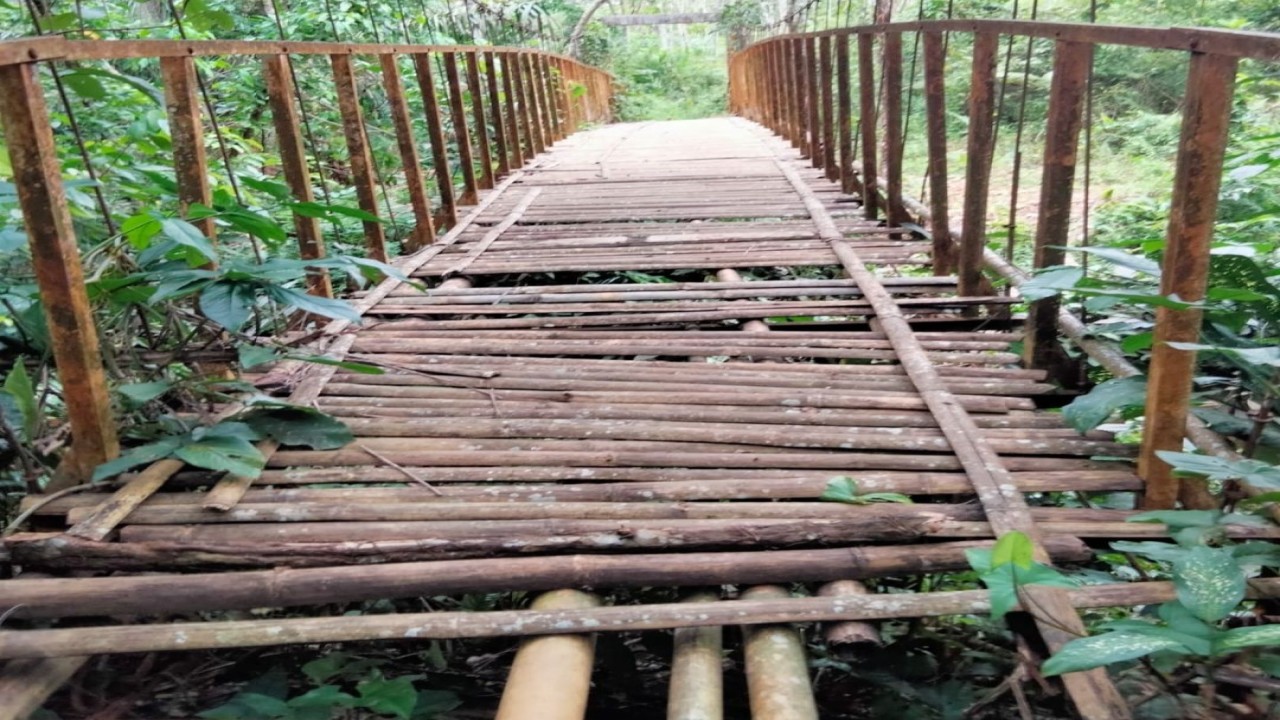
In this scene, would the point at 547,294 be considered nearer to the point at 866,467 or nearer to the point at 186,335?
the point at 186,335

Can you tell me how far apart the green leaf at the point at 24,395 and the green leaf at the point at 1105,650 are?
149 centimetres

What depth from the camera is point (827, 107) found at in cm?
470

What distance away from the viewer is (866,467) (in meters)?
→ 1.57

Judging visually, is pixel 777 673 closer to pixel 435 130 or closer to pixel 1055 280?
pixel 1055 280

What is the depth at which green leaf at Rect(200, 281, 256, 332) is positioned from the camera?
1.51 m

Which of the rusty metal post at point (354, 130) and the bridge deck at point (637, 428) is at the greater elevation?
the rusty metal post at point (354, 130)

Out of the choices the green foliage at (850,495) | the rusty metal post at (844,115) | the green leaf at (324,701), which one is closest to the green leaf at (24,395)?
the green leaf at (324,701)

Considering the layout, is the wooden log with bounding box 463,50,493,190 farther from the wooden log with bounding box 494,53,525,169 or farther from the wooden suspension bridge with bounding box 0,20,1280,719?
the wooden suspension bridge with bounding box 0,20,1280,719

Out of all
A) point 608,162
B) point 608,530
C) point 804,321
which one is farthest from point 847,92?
point 608,530

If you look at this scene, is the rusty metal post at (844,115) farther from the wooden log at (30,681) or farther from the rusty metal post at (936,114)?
the wooden log at (30,681)

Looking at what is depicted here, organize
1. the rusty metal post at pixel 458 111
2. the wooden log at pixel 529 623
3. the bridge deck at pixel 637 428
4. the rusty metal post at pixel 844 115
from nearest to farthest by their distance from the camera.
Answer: the wooden log at pixel 529 623
the bridge deck at pixel 637 428
the rusty metal post at pixel 844 115
the rusty metal post at pixel 458 111

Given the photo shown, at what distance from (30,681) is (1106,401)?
1.61m

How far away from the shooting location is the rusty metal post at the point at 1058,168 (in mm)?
1735

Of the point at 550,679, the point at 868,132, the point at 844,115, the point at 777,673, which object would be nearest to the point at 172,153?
the point at 550,679
